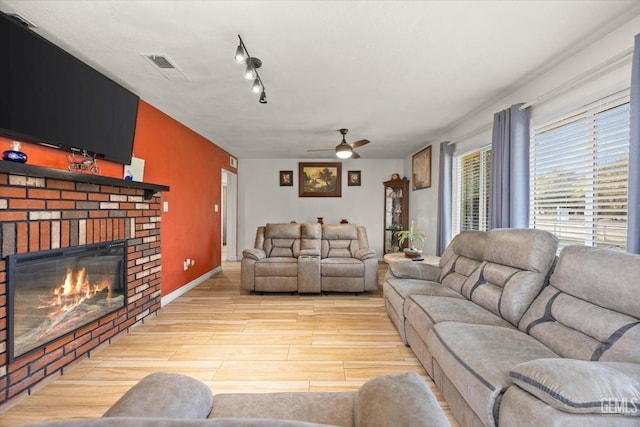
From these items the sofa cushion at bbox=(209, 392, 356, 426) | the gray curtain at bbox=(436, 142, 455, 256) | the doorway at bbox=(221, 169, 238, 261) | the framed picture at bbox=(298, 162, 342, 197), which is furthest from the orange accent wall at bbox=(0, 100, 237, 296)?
the gray curtain at bbox=(436, 142, 455, 256)

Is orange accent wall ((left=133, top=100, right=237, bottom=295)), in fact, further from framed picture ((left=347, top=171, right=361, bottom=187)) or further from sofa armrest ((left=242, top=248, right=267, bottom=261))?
framed picture ((left=347, top=171, right=361, bottom=187))

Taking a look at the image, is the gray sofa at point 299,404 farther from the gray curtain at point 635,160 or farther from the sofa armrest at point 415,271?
the sofa armrest at point 415,271

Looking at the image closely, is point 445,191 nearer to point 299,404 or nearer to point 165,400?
point 299,404

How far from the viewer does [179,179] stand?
3822mm

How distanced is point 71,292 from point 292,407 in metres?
2.24

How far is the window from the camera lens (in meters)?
3.56

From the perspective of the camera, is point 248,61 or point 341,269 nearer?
point 248,61

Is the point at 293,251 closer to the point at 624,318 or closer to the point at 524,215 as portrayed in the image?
the point at 524,215

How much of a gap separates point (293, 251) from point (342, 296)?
3.59ft

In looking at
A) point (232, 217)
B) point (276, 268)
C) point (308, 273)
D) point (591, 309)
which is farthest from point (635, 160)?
point (232, 217)

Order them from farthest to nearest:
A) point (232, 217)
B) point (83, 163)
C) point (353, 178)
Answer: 1. point (353, 178)
2. point (232, 217)
3. point (83, 163)

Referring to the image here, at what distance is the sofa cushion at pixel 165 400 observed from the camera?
81 centimetres

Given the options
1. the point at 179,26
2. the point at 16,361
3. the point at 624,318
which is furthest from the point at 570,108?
the point at 16,361

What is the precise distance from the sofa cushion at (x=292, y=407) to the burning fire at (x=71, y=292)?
73.4 inches
